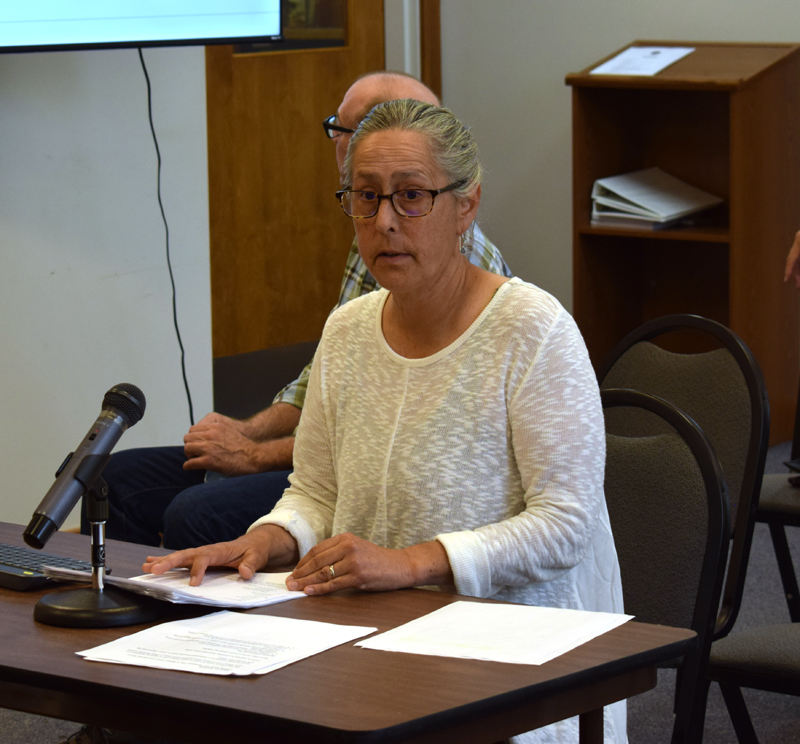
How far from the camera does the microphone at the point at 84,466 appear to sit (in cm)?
110

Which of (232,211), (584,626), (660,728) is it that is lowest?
(660,728)

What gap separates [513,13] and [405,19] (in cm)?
45

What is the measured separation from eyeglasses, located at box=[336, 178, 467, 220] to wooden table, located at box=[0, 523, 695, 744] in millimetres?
576

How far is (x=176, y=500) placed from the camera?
2076mm

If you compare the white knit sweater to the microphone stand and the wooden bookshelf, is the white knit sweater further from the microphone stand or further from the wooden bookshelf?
the wooden bookshelf

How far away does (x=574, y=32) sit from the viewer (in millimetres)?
4430

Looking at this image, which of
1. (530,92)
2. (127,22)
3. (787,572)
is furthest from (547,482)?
(530,92)

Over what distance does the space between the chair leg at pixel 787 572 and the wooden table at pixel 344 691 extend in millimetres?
1482

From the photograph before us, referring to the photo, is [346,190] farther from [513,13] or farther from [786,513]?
[513,13]

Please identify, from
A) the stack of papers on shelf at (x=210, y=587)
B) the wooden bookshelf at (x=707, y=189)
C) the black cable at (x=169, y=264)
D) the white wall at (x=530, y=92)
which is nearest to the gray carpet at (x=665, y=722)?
the stack of papers on shelf at (x=210, y=587)

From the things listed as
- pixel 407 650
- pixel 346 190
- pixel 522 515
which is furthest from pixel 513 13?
pixel 407 650

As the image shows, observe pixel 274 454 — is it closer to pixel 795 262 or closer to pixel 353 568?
pixel 353 568

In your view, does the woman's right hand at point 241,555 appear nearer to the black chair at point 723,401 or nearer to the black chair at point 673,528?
the black chair at point 673,528

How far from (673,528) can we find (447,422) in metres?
0.39
